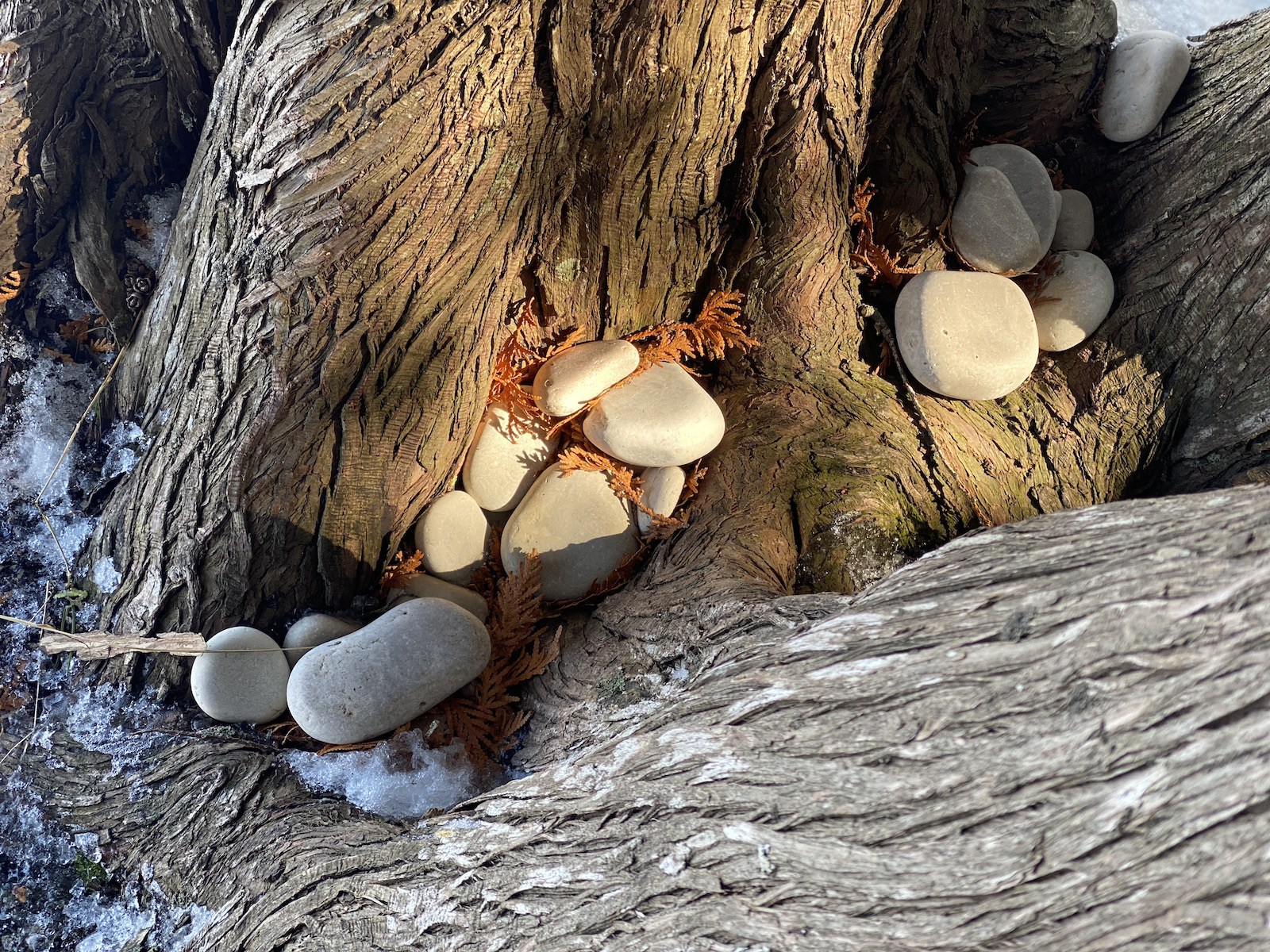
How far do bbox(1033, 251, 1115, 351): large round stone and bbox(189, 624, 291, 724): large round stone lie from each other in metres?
2.65

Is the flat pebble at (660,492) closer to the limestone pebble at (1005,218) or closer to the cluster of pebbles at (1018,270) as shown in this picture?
the cluster of pebbles at (1018,270)

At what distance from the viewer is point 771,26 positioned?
2.22 m

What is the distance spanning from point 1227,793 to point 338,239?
2159mm

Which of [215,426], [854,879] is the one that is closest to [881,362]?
[854,879]

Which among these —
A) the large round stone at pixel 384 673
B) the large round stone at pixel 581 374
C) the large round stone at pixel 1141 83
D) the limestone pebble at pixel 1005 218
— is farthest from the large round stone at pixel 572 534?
the large round stone at pixel 1141 83

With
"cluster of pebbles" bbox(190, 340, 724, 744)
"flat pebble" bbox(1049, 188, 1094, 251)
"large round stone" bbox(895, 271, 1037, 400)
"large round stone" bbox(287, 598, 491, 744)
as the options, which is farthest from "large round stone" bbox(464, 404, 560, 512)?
"flat pebble" bbox(1049, 188, 1094, 251)

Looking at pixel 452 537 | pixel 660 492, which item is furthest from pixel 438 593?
pixel 660 492

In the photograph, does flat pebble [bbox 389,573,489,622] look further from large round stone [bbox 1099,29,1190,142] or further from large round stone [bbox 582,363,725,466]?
large round stone [bbox 1099,29,1190,142]

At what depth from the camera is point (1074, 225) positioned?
9.32 feet

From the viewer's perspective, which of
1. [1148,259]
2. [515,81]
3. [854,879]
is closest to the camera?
[854,879]

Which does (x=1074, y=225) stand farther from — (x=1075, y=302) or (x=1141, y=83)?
(x=1141, y=83)

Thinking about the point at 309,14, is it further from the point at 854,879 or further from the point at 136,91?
the point at 854,879

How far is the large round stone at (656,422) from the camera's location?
97.6 inches

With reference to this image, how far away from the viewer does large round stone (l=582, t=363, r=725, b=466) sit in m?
2.48
